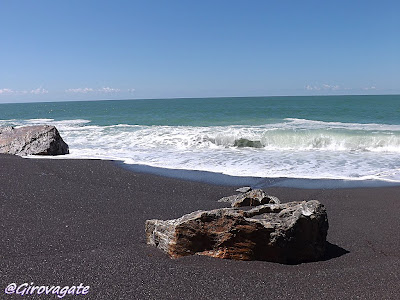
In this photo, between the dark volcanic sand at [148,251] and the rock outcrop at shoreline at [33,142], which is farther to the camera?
the rock outcrop at shoreline at [33,142]

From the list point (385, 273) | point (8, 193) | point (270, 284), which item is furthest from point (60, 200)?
point (385, 273)

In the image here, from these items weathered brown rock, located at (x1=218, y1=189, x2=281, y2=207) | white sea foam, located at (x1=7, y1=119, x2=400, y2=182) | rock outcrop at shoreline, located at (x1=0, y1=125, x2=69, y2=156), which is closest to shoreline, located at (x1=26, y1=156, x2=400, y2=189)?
white sea foam, located at (x1=7, y1=119, x2=400, y2=182)

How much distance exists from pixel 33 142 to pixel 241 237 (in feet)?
33.6

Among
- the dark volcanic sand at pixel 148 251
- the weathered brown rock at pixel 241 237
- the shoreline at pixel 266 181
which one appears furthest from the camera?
the shoreline at pixel 266 181

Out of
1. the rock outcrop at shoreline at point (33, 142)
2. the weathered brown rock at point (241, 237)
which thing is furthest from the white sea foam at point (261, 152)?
the weathered brown rock at point (241, 237)

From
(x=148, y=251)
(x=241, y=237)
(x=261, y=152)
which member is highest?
(x=241, y=237)

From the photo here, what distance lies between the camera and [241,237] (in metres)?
3.30

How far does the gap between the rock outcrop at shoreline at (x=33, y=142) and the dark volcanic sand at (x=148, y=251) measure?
16.4 ft

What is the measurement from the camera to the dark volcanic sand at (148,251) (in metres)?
2.75

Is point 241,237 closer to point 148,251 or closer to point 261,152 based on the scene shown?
point 148,251

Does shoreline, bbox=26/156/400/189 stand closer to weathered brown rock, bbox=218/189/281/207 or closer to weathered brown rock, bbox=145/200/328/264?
weathered brown rock, bbox=218/189/281/207

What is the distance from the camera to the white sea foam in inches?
370

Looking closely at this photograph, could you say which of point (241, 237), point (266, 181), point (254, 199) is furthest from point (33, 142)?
point (241, 237)

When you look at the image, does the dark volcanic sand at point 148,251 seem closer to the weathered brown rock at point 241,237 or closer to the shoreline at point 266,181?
the weathered brown rock at point 241,237
